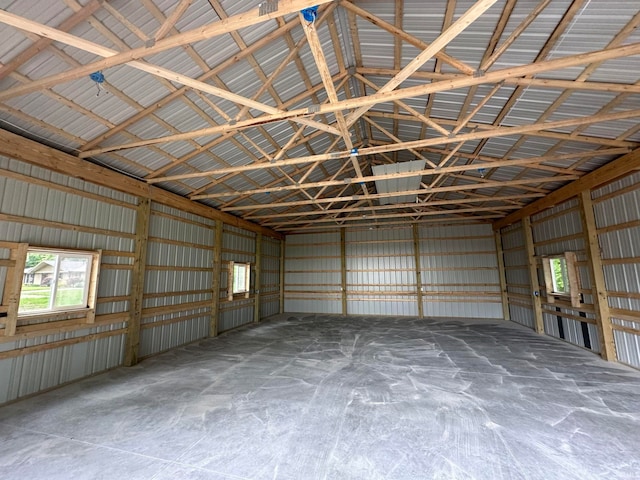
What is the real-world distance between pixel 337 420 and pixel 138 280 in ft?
16.8

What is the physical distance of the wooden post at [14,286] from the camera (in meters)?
→ 3.92

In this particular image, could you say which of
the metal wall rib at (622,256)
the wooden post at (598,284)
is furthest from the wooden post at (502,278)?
the metal wall rib at (622,256)

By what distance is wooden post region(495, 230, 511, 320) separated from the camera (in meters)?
10.8

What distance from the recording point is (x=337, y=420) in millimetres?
3424

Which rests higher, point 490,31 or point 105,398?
point 490,31

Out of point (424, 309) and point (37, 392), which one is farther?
point (424, 309)

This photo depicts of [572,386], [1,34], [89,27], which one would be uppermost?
[89,27]

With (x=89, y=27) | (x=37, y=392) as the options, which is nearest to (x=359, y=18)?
(x=89, y=27)

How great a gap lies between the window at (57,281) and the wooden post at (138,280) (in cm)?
90

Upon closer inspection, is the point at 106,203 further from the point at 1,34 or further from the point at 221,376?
the point at 221,376

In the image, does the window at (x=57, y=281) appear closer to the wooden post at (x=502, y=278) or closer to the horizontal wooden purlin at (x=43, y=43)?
the horizontal wooden purlin at (x=43, y=43)

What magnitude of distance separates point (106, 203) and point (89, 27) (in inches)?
133

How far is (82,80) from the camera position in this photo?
3.68m

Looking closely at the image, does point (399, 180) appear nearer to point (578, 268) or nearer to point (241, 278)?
point (578, 268)
